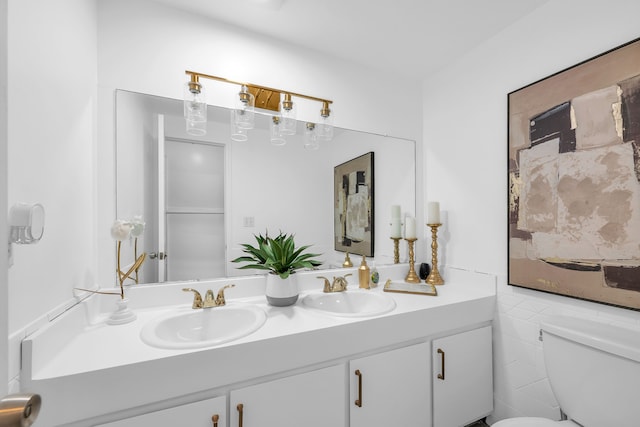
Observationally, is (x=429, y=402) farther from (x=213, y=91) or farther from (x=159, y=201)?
(x=213, y=91)

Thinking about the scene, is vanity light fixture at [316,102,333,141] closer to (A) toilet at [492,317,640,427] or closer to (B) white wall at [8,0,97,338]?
(B) white wall at [8,0,97,338]

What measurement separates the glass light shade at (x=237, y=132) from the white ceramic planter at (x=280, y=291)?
76 centimetres

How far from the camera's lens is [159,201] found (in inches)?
55.7

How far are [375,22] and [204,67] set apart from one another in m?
0.93

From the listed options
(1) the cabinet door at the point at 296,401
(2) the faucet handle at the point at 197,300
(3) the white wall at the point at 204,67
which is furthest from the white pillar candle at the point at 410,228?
(2) the faucet handle at the point at 197,300

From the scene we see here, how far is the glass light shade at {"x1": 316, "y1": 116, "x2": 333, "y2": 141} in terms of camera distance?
173 centimetres

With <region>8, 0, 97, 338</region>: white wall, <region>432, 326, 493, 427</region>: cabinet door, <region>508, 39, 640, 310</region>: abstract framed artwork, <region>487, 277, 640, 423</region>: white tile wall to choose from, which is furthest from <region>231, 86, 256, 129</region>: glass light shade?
<region>487, 277, 640, 423</region>: white tile wall

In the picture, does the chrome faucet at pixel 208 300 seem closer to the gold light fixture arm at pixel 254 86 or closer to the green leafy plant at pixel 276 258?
the green leafy plant at pixel 276 258

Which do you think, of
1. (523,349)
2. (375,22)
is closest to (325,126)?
(375,22)

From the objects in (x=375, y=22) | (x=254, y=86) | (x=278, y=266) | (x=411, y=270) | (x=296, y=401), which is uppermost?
(x=375, y=22)

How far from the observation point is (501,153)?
1.59 meters

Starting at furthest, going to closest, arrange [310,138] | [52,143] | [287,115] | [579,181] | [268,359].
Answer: [310,138]
[287,115]
[579,181]
[268,359]
[52,143]

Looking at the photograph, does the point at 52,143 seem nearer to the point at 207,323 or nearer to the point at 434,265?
the point at 207,323

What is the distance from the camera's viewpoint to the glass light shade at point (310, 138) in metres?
1.72
